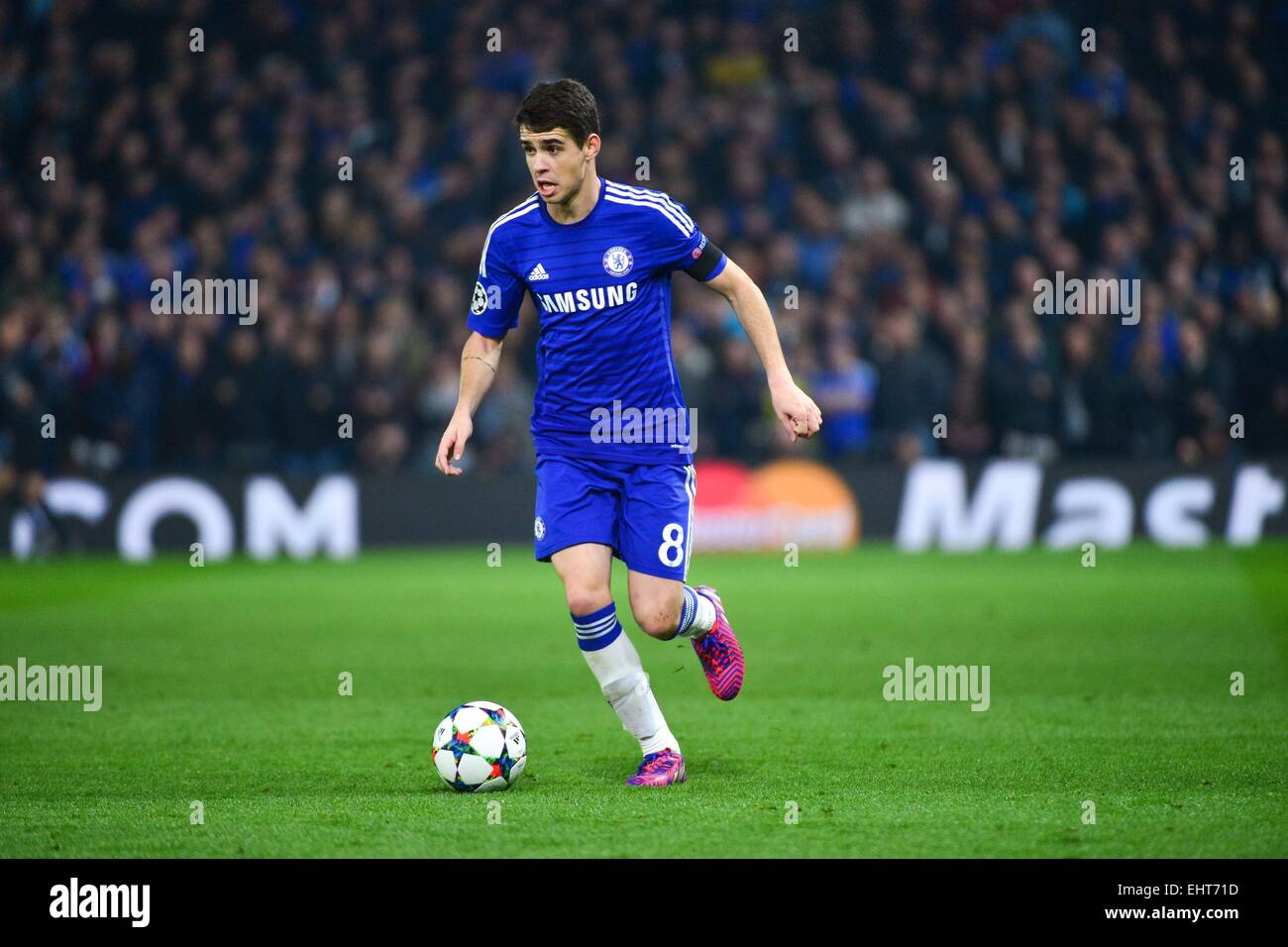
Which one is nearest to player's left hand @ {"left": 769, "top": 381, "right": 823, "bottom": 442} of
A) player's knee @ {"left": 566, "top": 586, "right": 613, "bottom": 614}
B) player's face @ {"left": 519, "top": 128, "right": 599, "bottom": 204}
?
player's knee @ {"left": 566, "top": 586, "right": 613, "bottom": 614}

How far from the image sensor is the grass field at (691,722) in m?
5.34

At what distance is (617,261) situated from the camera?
6.29 m

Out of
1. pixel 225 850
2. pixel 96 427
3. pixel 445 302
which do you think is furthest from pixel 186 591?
pixel 225 850

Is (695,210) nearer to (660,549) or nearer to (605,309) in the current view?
(605,309)

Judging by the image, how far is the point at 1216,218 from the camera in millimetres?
18500

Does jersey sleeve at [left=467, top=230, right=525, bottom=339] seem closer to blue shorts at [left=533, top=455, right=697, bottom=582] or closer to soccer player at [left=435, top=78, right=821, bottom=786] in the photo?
soccer player at [left=435, top=78, right=821, bottom=786]

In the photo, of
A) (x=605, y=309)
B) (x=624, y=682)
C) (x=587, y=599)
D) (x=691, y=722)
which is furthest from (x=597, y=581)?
(x=691, y=722)

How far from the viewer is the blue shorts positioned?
245 inches

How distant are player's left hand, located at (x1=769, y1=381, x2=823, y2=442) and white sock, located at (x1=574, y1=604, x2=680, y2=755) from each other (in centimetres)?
95

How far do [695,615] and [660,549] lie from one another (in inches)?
13.5

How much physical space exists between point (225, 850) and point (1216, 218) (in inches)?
627

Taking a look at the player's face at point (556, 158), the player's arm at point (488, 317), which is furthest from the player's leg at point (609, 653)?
the player's face at point (556, 158)

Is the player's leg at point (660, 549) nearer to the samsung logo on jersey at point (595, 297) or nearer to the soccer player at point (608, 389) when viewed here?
the soccer player at point (608, 389)
